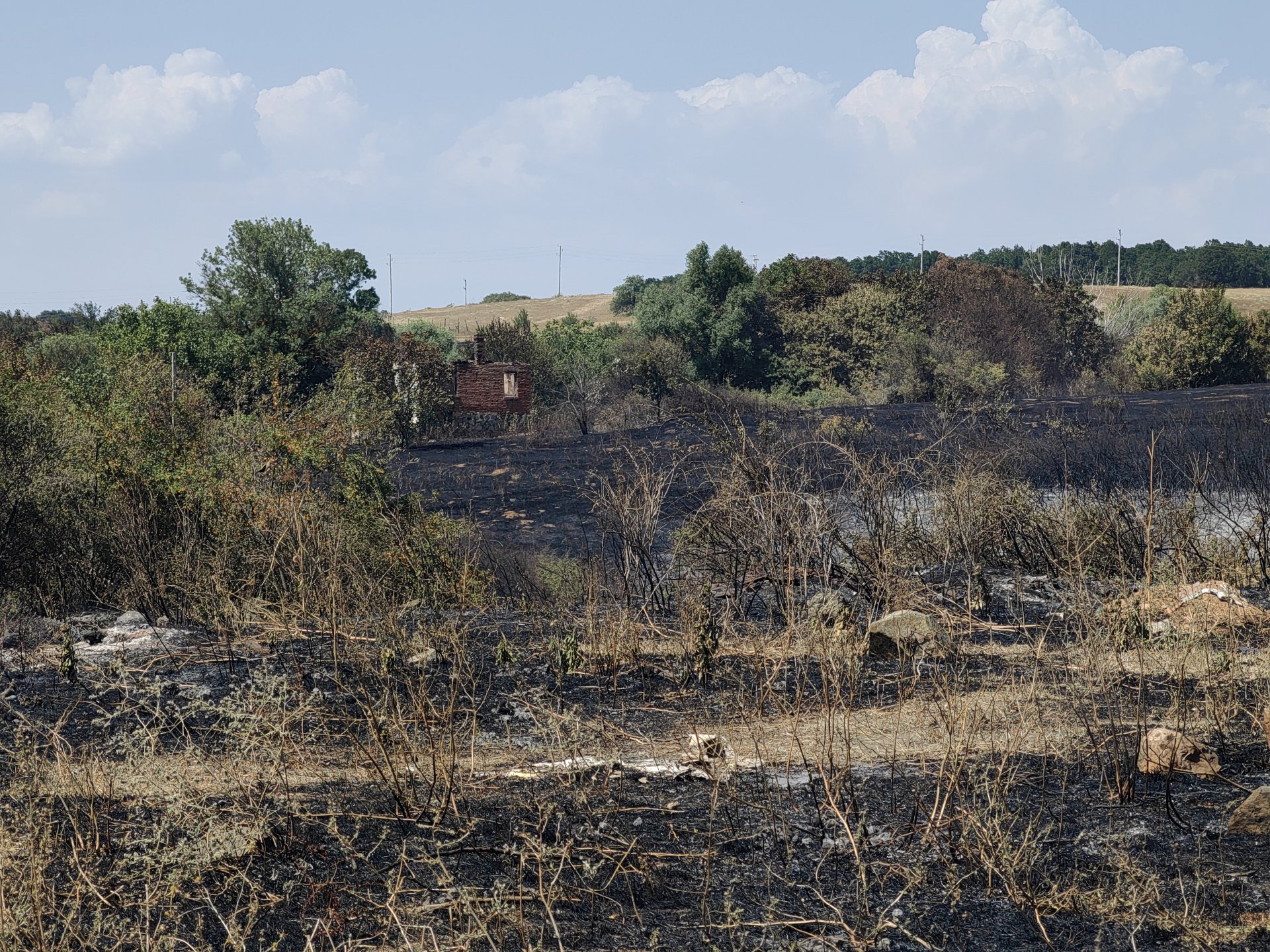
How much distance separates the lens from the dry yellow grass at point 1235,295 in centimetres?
6012

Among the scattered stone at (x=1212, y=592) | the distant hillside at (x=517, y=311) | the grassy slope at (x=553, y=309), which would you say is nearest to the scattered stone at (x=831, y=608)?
the scattered stone at (x=1212, y=592)

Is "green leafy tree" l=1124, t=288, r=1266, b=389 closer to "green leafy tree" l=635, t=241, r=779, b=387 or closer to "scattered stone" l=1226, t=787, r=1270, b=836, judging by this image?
"green leafy tree" l=635, t=241, r=779, b=387

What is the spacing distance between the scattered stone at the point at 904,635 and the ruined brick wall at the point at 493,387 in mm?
28011

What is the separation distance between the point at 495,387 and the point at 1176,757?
31719 mm

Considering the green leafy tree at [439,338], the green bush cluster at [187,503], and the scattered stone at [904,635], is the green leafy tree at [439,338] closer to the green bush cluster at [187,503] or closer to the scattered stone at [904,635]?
the green bush cluster at [187,503]

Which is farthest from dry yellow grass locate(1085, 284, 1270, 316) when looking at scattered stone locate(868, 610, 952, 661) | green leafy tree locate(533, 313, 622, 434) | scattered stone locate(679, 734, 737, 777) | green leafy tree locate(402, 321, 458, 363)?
scattered stone locate(679, 734, 737, 777)

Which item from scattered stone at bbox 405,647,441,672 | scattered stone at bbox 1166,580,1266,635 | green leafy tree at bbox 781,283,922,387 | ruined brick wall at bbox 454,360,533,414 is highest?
green leafy tree at bbox 781,283,922,387

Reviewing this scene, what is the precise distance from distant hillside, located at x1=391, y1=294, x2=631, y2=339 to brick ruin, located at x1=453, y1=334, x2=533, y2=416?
31445mm

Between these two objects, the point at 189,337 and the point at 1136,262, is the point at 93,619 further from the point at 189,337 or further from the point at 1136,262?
the point at 1136,262

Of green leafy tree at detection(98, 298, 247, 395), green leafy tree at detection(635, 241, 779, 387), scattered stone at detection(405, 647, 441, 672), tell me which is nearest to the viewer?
scattered stone at detection(405, 647, 441, 672)

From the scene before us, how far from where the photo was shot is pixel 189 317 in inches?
1195

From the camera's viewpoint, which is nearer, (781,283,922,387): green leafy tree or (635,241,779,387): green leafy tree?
(781,283,922,387): green leafy tree

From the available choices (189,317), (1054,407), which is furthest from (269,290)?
(1054,407)

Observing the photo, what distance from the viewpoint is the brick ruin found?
116 ft
